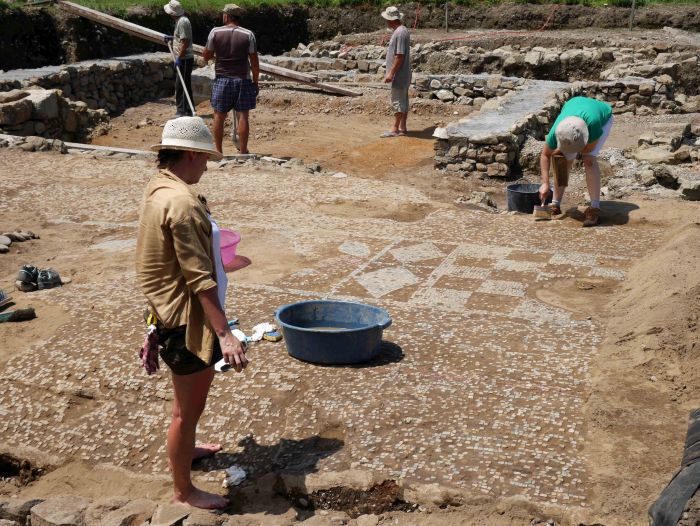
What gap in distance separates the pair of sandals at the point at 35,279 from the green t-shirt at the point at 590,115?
4.57m

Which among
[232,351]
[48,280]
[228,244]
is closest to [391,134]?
[228,244]

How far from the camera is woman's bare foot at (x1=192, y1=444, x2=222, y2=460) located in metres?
4.55

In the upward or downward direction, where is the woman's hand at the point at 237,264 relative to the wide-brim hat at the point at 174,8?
downward

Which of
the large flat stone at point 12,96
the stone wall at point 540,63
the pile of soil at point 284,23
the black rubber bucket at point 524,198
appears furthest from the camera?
the pile of soil at point 284,23

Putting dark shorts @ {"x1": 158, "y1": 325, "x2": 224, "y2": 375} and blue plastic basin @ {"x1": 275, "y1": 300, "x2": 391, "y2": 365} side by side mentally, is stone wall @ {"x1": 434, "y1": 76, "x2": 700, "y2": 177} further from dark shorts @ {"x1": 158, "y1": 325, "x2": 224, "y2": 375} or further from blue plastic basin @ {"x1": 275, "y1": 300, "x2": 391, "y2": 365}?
dark shorts @ {"x1": 158, "y1": 325, "x2": 224, "y2": 375}

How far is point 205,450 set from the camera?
4.57m

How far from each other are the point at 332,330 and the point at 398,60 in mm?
8751

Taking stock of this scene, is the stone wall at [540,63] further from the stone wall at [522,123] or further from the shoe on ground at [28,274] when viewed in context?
the shoe on ground at [28,274]

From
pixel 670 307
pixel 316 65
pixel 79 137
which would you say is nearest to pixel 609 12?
pixel 316 65

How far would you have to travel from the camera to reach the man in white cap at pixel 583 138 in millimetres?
8039

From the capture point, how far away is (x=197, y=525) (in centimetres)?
391

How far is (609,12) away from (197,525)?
2365 cm

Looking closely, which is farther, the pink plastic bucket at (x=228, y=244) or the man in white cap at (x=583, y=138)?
the man in white cap at (x=583, y=138)

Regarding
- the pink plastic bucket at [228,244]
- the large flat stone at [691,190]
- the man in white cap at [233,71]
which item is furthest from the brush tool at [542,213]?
the man in white cap at [233,71]
